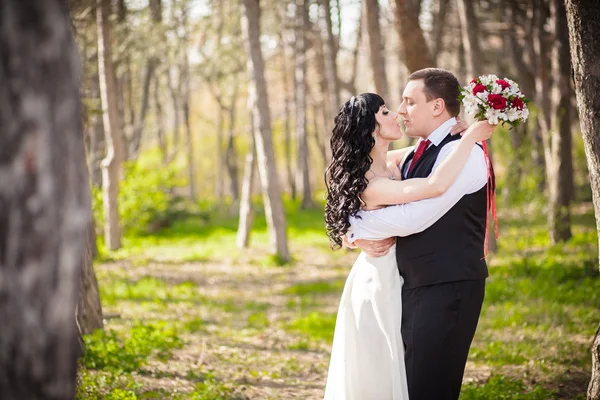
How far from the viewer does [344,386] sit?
4.54 m

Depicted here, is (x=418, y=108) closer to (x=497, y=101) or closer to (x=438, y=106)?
(x=438, y=106)

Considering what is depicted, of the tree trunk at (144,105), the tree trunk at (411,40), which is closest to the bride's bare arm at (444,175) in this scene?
the tree trunk at (411,40)

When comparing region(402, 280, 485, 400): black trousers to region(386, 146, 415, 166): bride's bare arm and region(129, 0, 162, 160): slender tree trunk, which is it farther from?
region(129, 0, 162, 160): slender tree trunk

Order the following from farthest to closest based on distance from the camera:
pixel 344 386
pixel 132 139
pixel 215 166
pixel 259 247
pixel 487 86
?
pixel 215 166
pixel 132 139
pixel 259 247
pixel 344 386
pixel 487 86

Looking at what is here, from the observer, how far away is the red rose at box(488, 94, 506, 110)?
397cm

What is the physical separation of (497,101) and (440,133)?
426 millimetres

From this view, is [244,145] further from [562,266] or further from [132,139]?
[562,266]

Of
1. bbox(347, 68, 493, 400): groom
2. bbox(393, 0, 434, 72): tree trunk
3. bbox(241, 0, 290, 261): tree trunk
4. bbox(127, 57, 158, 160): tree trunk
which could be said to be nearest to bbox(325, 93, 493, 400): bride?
bbox(347, 68, 493, 400): groom

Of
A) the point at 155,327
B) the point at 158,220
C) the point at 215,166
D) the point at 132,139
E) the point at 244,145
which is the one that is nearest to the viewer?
the point at 155,327

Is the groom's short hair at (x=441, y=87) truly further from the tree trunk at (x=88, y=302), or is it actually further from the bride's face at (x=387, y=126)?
the tree trunk at (x=88, y=302)

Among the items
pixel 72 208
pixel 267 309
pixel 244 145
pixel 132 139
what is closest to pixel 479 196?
pixel 72 208

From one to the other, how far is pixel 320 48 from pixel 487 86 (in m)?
22.9

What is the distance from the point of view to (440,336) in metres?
4.05

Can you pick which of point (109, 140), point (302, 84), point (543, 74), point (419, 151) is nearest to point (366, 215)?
point (419, 151)
